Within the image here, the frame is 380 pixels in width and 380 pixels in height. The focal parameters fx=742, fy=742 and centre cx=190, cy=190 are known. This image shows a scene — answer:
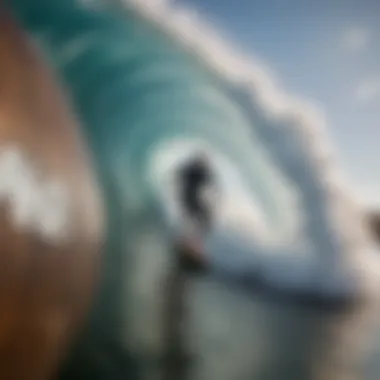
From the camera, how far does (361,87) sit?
1128 millimetres

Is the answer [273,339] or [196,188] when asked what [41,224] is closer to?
[196,188]

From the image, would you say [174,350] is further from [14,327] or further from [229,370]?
[14,327]

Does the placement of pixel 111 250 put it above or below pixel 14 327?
above

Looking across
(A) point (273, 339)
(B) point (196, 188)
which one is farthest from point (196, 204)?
(A) point (273, 339)

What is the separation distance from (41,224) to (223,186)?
0.29m

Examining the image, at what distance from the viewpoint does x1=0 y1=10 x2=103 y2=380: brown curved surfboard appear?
1119mm

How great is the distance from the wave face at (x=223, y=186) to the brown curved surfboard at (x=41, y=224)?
0.10 feet

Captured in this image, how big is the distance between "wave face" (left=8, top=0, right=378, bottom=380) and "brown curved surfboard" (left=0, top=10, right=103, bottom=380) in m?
0.03

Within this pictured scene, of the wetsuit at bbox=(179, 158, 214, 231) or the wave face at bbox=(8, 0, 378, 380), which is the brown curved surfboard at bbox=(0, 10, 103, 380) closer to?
the wave face at bbox=(8, 0, 378, 380)

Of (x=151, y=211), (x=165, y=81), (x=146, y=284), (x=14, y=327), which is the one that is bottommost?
(x=14, y=327)

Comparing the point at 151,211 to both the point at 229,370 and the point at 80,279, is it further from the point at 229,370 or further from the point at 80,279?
the point at 229,370

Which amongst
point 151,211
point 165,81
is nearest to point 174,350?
point 151,211

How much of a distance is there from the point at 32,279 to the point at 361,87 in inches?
22.8

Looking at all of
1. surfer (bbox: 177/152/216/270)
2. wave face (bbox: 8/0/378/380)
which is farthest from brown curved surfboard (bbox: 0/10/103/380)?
surfer (bbox: 177/152/216/270)
